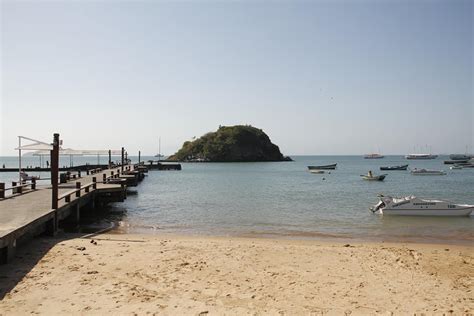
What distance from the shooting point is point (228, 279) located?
373 inches

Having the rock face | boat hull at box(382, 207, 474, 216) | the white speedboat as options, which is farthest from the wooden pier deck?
the rock face

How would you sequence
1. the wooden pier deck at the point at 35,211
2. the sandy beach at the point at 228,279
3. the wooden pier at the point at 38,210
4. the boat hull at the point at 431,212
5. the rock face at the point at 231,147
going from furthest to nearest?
the rock face at the point at 231,147 → the boat hull at the point at 431,212 → the wooden pier at the point at 38,210 → the wooden pier deck at the point at 35,211 → the sandy beach at the point at 228,279

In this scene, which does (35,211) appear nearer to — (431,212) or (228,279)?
(228,279)

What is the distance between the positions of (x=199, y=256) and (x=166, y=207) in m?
15.4

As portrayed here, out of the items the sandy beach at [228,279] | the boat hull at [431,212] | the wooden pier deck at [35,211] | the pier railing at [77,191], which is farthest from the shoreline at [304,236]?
the boat hull at [431,212]

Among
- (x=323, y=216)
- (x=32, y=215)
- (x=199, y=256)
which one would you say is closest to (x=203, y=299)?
(x=199, y=256)

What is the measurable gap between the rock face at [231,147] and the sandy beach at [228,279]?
149 m

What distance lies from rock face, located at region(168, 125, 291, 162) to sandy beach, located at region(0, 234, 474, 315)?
149m

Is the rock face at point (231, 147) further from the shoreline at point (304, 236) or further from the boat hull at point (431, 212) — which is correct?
the shoreline at point (304, 236)

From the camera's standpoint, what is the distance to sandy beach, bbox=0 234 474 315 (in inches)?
300

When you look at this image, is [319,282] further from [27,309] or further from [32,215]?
[32,215]

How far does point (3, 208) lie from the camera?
47.2ft

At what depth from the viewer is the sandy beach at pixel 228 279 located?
762 cm

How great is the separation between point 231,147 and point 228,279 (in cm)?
15449
